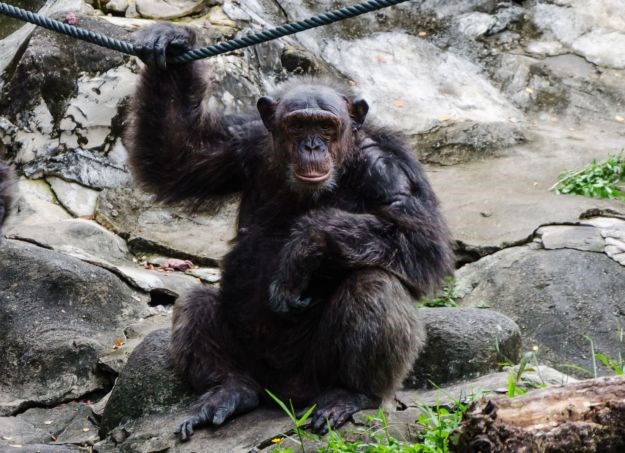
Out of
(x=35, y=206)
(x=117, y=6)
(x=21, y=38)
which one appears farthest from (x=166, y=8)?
(x=35, y=206)

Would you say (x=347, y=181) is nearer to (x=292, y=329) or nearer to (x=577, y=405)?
(x=292, y=329)

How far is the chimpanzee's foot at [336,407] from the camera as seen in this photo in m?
6.09

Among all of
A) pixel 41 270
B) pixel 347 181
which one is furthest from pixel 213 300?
pixel 41 270

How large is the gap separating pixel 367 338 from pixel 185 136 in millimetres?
2286

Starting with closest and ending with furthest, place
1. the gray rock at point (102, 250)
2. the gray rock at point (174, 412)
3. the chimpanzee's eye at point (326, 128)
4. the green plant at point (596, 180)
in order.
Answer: the gray rock at point (174, 412), the chimpanzee's eye at point (326, 128), the gray rock at point (102, 250), the green plant at point (596, 180)

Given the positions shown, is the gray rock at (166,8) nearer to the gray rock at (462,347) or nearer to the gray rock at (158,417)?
Answer: the gray rock at (158,417)

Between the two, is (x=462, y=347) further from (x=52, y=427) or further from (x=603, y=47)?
(x=603, y=47)

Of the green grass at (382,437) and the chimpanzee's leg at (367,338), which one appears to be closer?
the green grass at (382,437)

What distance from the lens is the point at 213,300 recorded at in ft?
24.0

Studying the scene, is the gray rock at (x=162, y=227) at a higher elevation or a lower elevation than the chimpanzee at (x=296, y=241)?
lower

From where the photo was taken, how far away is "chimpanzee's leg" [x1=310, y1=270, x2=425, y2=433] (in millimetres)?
6293

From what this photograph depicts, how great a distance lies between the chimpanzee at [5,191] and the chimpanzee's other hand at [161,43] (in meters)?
2.11

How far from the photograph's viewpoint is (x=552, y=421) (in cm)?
460

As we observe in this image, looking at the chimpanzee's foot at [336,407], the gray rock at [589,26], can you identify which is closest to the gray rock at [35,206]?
the chimpanzee's foot at [336,407]
